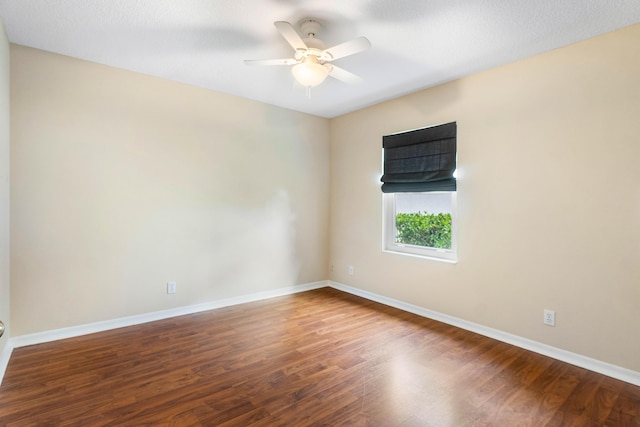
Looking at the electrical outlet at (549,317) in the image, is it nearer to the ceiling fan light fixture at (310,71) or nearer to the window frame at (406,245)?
the window frame at (406,245)

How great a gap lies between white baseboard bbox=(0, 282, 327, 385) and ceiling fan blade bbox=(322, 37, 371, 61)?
2.91 metres

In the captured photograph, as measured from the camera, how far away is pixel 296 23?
7.46 ft

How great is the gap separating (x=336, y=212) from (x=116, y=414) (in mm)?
3367

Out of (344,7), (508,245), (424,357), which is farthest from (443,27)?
(424,357)

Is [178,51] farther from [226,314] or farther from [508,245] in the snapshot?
[508,245]

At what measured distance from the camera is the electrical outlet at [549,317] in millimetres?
2594

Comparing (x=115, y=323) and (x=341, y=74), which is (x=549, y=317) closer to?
(x=341, y=74)

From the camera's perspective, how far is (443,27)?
7.54 feet

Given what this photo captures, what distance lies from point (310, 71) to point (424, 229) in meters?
2.22

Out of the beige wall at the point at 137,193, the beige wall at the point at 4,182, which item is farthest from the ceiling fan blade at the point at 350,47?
the beige wall at the point at 4,182

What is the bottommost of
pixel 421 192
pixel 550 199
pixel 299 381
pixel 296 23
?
pixel 299 381

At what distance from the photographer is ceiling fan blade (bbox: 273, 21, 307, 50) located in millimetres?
1906

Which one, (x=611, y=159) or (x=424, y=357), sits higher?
(x=611, y=159)

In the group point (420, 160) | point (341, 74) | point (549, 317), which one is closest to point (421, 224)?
point (420, 160)
